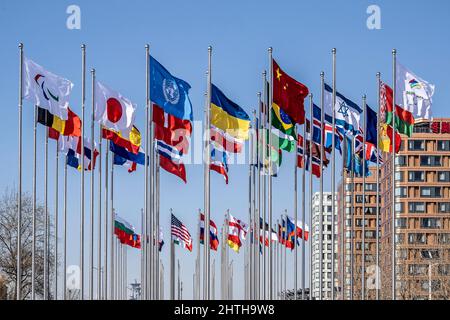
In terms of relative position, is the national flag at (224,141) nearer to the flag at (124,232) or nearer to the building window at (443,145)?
the flag at (124,232)

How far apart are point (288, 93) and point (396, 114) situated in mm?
5347

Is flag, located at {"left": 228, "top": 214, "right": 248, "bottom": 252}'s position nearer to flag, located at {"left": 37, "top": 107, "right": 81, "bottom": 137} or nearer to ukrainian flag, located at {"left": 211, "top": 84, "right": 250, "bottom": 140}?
flag, located at {"left": 37, "top": 107, "right": 81, "bottom": 137}

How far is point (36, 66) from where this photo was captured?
4281cm

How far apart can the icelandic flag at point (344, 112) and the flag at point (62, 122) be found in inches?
437

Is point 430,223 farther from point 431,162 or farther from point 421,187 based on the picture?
point 431,162

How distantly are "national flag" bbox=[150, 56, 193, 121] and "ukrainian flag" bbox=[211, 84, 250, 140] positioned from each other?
190 centimetres

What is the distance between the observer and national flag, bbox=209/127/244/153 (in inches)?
1826

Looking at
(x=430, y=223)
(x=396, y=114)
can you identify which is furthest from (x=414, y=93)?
(x=430, y=223)

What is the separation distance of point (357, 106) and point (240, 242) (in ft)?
97.5

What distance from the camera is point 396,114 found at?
46844 mm

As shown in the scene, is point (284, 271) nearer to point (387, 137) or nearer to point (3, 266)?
point (3, 266)

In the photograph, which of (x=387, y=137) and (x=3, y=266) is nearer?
(x=387, y=137)
